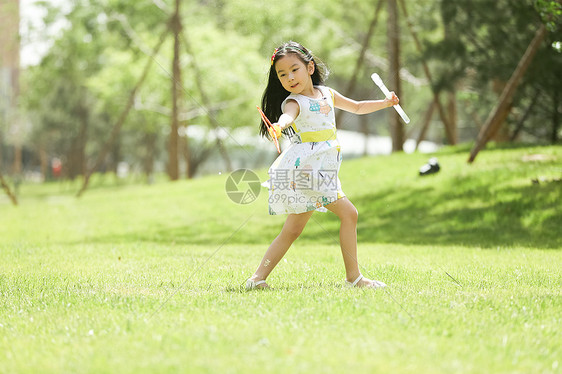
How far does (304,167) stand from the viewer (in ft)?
18.1

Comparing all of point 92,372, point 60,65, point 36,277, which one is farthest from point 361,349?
point 60,65

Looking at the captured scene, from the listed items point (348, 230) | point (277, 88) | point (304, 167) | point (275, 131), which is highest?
point (277, 88)

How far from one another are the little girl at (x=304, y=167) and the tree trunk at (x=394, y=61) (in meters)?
14.0

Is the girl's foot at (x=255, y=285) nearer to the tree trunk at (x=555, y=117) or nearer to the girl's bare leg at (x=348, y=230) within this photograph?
the girl's bare leg at (x=348, y=230)

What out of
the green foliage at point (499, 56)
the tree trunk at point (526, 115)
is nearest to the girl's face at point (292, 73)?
the green foliage at point (499, 56)

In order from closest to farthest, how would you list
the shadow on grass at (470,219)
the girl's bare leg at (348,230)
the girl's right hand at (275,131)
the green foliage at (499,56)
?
the girl's right hand at (275,131) < the girl's bare leg at (348,230) < the shadow on grass at (470,219) < the green foliage at (499,56)

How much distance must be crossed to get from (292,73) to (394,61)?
15260mm

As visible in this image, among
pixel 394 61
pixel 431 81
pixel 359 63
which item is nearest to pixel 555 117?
pixel 431 81

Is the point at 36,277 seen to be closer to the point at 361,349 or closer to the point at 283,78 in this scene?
the point at 283,78

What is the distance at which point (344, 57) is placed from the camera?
32.3 meters

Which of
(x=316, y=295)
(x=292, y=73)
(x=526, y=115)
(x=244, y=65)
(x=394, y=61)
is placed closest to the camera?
(x=316, y=295)

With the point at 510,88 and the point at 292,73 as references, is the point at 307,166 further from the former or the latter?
the point at 510,88

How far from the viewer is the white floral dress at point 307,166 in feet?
18.0


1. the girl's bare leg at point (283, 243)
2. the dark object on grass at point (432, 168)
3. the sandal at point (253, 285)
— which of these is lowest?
the sandal at point (253, 285)
